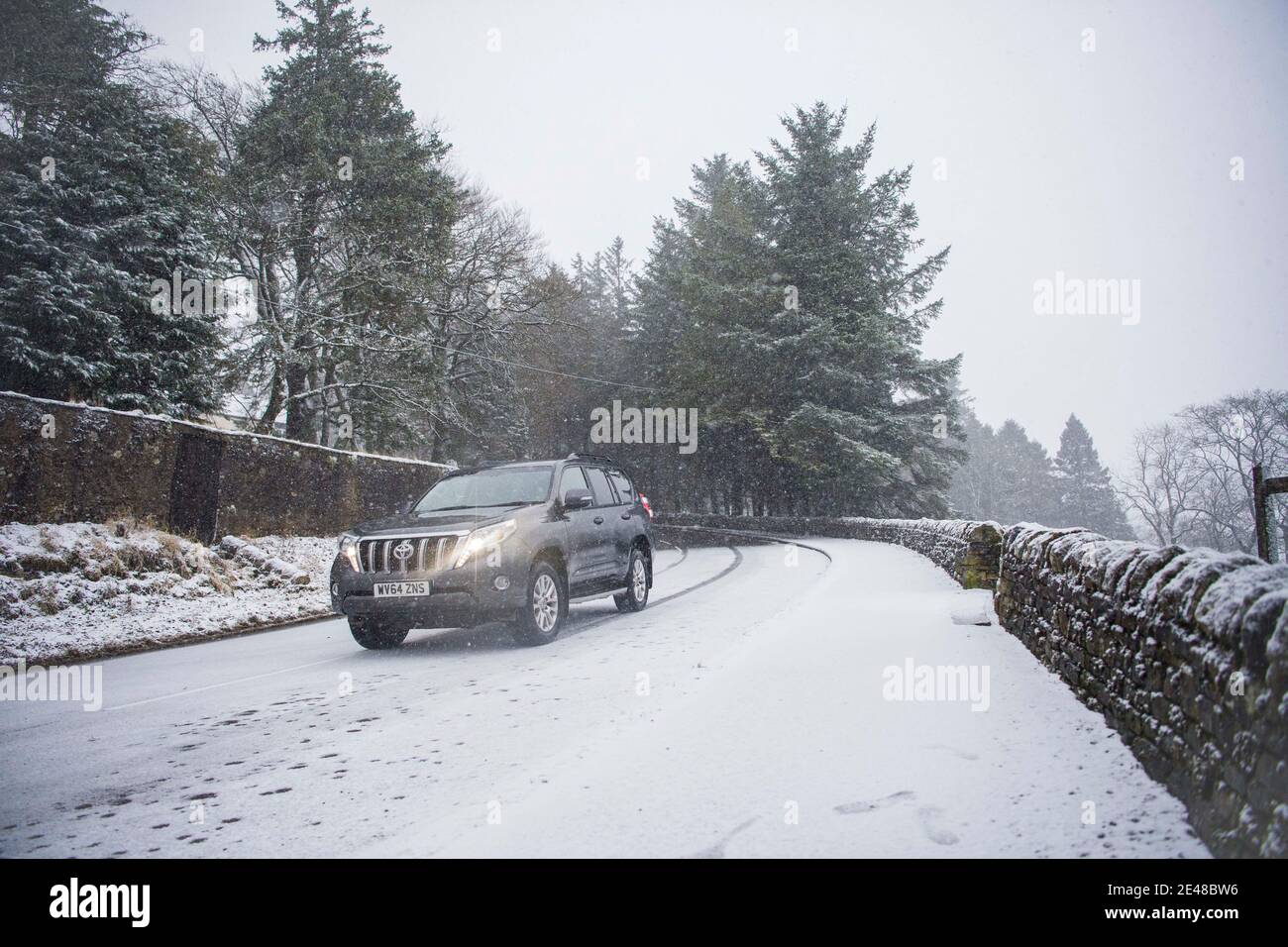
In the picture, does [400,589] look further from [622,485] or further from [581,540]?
[622,485]

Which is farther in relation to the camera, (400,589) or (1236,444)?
(1236,444)

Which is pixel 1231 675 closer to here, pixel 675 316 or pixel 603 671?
pixel 603 671

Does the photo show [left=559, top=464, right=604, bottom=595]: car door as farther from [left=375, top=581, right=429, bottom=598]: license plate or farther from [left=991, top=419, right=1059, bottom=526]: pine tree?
[left=991, top=419, right=1059, bottom=526]: pine tree

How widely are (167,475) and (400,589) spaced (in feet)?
25.2

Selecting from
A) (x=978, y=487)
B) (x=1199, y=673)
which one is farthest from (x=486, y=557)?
(x=978, y=487)

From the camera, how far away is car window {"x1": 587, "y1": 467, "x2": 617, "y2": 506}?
9.94 metres

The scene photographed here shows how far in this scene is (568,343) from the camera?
168 feet

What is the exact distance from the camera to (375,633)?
8.22m

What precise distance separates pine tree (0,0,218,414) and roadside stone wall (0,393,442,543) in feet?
11.6

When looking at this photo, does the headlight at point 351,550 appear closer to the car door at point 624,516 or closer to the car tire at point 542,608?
the car tire at point 542,608

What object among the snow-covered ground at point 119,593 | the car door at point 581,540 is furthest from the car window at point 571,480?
the snow-covered ground at point 119,593

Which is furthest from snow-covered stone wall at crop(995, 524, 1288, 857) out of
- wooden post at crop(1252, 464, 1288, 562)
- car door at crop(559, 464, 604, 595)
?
wooden post at crop(1252, 464, 1288, 562)
